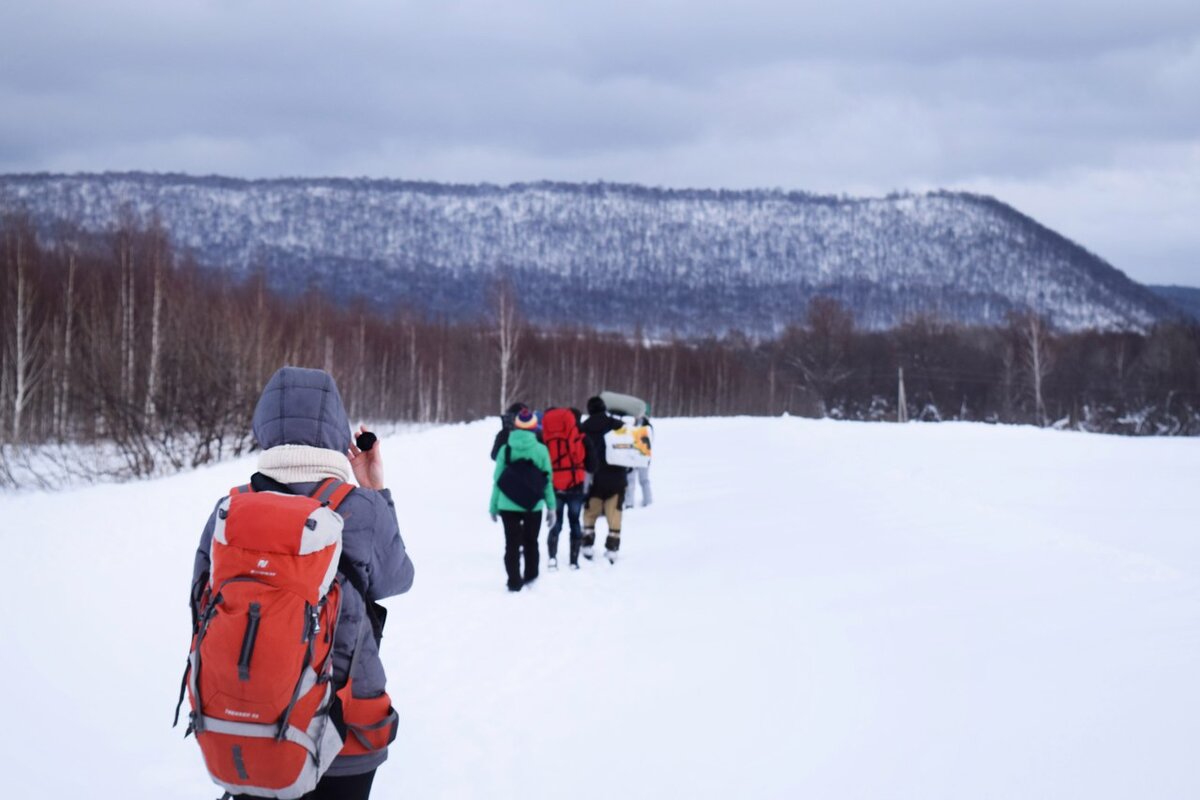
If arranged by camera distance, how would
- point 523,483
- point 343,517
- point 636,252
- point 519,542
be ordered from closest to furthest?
point 343,517 < point 523,483 < point 519,542 < point 636,252

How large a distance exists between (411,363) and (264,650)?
2359 inches

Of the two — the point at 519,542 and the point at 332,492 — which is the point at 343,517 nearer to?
the point at 332,492

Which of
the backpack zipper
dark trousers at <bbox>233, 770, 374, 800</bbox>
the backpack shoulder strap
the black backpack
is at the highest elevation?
the backpack shoulder strap

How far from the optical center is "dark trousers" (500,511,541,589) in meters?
9.48

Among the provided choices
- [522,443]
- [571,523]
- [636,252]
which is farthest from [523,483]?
[636,252]

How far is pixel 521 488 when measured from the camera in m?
9.48

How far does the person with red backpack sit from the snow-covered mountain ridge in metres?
137

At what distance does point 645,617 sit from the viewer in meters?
8.34

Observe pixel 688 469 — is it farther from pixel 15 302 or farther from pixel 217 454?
pixel 15 302

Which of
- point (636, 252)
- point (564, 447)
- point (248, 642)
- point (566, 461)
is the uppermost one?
point (636, 252)

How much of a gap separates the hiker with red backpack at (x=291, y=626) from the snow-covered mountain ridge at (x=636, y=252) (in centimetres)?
14520

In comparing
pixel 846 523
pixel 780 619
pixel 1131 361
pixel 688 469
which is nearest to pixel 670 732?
pixel 780 619

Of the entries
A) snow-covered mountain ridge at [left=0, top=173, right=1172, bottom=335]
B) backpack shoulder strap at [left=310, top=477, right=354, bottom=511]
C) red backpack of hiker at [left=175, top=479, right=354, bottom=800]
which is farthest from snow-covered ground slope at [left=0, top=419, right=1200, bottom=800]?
snow-covered mountain ridge at [left=0, top=173, right=1172, bottom=335]

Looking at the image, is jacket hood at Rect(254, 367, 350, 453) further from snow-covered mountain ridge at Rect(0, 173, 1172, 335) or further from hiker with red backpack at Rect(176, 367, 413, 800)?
snow-covered mountain ridge at Rect(0, 173, 1172, 335)
